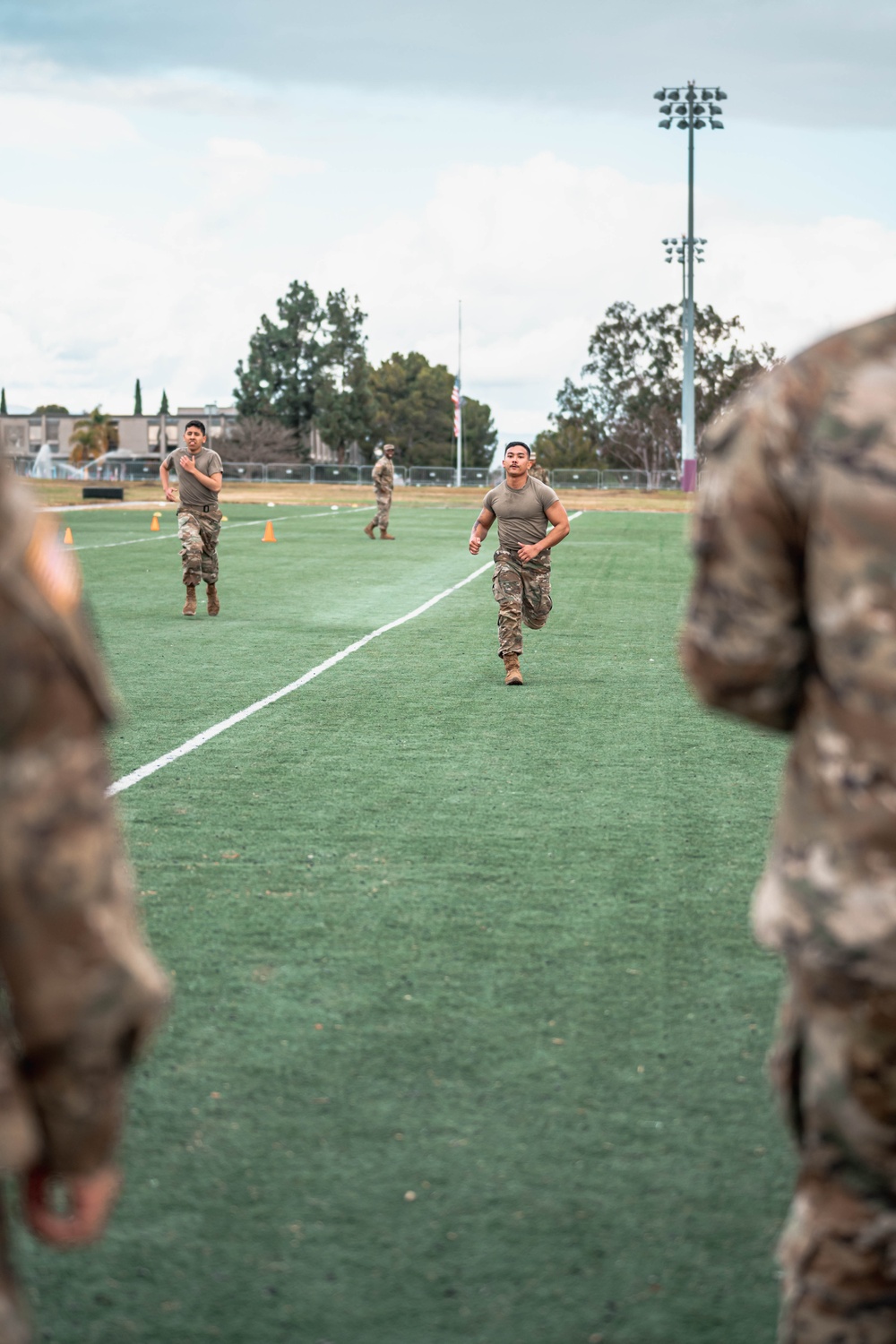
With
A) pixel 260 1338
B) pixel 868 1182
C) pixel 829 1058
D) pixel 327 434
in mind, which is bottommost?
pixel 260 1338

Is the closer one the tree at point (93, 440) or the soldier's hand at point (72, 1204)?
the soldier's hand at point (72, 1204)

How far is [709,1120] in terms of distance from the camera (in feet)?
14.6

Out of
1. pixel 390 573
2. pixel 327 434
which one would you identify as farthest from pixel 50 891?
pixel 327 434

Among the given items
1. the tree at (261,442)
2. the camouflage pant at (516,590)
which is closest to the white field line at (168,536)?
the camouflage pant at (516,590)

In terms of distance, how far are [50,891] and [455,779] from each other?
731cm

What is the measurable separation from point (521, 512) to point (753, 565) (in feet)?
34.5

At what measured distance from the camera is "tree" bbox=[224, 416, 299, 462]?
98750 millimetres

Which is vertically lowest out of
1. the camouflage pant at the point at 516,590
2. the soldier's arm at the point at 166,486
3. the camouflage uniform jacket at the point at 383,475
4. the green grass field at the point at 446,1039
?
the green grass field at the point at 446,1039

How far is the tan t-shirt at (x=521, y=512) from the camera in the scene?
12.8 metres

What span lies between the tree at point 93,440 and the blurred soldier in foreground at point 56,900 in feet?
385

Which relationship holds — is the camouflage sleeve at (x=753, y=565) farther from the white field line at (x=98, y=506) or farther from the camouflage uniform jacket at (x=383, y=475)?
the white field line at (x=98, y=506)

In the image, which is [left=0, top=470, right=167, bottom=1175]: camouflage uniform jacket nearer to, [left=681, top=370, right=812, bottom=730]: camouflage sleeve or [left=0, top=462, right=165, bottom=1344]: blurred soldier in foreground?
[left=0, top=462, right=165, bottom=1344]: blurred soldier in foreground

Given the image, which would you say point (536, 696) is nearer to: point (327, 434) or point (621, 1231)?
point (621, 1231)

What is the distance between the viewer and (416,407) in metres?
128
